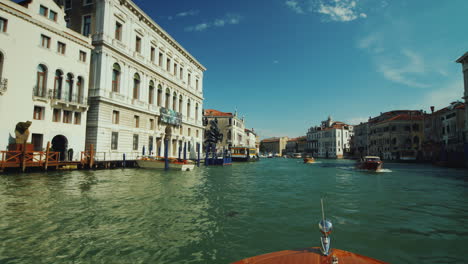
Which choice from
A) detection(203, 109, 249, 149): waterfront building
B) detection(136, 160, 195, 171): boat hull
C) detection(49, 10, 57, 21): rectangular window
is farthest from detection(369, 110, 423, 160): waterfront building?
detection(49, 10, 57, 21): rectangular window

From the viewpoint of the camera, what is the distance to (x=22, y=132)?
15.2 metres

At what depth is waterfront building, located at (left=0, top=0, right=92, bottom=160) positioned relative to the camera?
15.3 meters

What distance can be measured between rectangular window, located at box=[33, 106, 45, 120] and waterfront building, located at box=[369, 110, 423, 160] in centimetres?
5765

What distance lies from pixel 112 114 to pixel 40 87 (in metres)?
5.64

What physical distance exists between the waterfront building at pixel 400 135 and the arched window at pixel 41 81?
5781 cm

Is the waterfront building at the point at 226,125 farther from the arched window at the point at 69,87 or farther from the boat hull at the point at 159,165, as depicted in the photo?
the arched window at the point at 69,87

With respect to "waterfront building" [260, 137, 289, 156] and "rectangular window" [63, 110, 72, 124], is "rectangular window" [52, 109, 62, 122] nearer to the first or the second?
"rectangular window" [63, 110, 72, 124]

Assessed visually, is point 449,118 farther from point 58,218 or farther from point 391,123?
point 58,218

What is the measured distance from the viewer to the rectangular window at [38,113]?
16.8 metres

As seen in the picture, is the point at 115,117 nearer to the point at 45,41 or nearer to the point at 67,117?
the point at 67,117

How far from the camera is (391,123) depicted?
179 feet

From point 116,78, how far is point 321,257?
2460 cm

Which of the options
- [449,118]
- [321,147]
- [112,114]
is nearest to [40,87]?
[112,114]

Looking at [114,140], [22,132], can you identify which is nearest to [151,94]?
[114,140]
